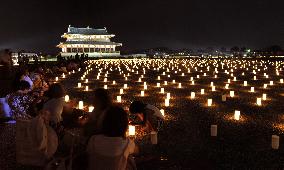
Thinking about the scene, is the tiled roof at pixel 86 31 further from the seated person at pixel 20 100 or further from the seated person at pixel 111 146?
the seated person at pixel 111 146

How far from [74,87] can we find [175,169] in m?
12.1

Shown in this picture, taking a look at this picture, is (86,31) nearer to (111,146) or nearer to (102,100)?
(102,100)

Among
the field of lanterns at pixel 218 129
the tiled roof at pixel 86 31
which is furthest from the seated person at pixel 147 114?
the tiled roof at pixel 86 31

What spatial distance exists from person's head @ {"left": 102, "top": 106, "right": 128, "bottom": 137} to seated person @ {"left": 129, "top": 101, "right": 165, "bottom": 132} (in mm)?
2760

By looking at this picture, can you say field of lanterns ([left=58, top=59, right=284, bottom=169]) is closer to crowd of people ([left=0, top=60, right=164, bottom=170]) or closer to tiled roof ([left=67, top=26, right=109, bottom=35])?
crowd of people ([left=0, top=60, right=164, bottom=170])

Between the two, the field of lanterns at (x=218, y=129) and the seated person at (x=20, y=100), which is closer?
the field of lanterns at (x=218, y=129)

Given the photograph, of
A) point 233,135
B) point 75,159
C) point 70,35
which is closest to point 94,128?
point 75,159

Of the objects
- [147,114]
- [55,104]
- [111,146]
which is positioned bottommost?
[147,114]

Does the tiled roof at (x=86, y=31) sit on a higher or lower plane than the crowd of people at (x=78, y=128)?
higher

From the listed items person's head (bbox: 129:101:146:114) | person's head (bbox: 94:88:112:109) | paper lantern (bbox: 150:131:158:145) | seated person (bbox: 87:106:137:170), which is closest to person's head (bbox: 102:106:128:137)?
seated person (bbox: 87:106:137:170)

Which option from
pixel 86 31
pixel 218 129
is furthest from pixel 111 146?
pixel 86 31

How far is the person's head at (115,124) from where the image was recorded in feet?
13.9

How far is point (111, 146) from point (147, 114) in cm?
328

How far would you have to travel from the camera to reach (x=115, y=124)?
4246mm
